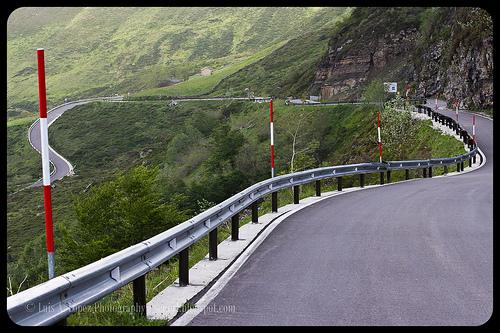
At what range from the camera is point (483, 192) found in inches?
780

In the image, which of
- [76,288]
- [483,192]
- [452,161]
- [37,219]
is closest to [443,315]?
[76,288]

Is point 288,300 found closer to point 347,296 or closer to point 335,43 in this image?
point 347,296

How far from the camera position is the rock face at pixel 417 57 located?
60906 mm

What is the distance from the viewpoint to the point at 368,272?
7914 millimetres

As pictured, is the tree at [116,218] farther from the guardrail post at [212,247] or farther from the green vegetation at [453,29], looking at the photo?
the green vegetation at [453,29]

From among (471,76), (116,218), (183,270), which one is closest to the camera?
(183,270)

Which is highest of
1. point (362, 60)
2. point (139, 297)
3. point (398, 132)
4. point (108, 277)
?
point (362, 60)

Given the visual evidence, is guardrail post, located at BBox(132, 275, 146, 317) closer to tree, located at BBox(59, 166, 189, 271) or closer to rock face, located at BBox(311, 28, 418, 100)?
tree, located at BBox(59, 166, 189, 271)

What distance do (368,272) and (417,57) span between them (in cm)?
8806

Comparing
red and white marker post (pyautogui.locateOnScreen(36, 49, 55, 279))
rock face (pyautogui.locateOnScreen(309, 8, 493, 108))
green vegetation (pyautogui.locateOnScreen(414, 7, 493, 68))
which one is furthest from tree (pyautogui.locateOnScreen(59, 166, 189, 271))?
red and white marker post (pyautogui.locateOnScreen(36, 49, 55, 279))

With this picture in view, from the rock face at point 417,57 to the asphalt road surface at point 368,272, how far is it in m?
34.5

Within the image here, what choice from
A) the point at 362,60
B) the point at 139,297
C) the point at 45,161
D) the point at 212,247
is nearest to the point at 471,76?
the point at 362,60

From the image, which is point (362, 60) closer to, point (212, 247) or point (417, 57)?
point (417, 57)

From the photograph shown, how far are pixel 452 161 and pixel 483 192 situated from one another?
13.3m
